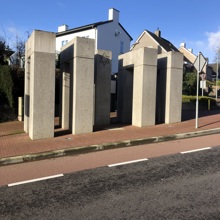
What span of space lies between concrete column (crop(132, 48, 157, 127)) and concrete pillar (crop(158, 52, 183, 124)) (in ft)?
3.02

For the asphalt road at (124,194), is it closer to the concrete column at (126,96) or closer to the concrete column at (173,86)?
the concrete column at (173,86)

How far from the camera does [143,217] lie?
3.94 m

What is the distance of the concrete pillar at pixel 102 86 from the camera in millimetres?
13148

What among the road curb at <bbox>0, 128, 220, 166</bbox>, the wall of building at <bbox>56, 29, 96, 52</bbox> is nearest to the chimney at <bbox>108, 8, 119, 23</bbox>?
the wall of building at <bbox>56, 29, 96, 52</bbox>

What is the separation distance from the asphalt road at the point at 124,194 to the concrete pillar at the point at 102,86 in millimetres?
6744

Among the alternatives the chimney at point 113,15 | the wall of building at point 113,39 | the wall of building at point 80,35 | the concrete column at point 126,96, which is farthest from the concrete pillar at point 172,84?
the chimney at point 113,15

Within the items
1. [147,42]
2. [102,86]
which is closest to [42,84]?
[102,86]

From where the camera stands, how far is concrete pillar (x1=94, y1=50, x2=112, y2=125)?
43.1ft

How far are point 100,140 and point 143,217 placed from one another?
548 cm

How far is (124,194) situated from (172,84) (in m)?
9.23

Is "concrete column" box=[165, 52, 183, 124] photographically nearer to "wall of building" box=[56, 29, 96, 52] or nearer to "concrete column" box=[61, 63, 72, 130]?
Answer: "concrete column" box=[61, 63, 72, 130]

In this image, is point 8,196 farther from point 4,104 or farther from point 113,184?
point 4,104

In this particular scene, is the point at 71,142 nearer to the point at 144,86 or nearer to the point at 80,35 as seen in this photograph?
the point at 144,86

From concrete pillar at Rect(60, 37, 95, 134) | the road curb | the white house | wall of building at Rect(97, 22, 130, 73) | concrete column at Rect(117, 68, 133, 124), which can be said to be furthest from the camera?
wall of building at Rect(97, 22, 130, 73)
